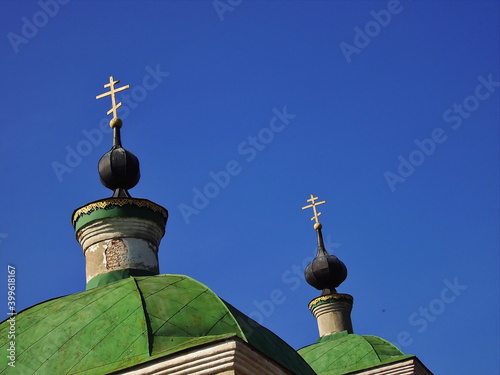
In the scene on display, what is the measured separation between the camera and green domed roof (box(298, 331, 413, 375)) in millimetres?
11680

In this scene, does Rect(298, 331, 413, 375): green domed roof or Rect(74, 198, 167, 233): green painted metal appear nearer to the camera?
Rect(74, 198, 167, 233): green painted metal

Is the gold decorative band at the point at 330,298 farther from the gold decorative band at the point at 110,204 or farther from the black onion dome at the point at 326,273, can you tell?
the gold decorative band at the point at 110,204

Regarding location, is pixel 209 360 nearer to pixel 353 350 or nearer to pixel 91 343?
pixel 91 343

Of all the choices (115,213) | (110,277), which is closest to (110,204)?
(115,213)

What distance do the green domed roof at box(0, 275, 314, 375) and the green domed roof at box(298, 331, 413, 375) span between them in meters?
3.29

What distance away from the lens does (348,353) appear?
39.7 ft

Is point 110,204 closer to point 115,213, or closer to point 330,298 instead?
point 115,213

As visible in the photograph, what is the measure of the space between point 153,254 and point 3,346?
2.29m

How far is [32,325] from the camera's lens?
324 inches

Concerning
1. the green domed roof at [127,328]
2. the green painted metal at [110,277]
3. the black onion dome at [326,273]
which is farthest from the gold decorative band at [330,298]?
the green domed roof at [127,328]

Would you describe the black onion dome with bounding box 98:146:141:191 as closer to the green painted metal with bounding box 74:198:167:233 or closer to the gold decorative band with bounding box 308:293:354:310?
the green painted metal with bounding box 74:198:167:233

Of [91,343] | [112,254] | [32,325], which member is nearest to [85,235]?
[112,254]

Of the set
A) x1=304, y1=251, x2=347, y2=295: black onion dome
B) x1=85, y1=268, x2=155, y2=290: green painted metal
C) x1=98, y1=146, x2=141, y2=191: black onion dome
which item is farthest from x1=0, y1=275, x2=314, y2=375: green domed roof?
x1=304, y1=251, x2=347, y2=295: black onion dome

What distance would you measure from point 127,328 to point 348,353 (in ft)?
17.0
